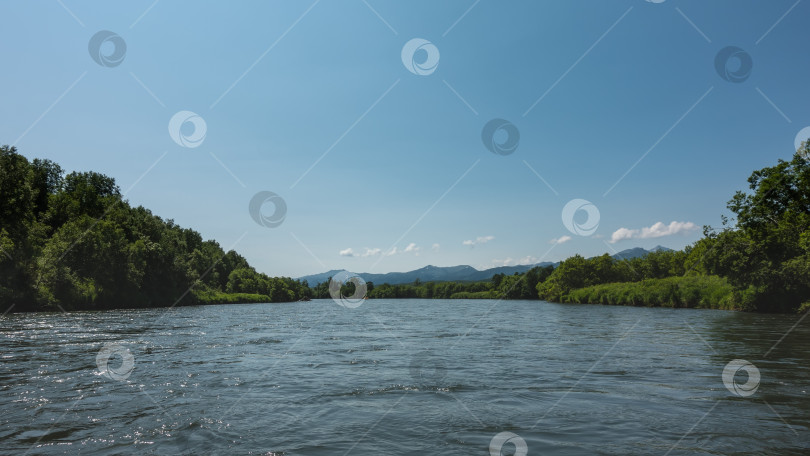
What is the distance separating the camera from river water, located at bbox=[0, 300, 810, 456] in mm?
8156

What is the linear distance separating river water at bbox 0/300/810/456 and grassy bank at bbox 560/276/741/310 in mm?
44877

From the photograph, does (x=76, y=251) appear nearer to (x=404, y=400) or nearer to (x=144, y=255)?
(x=144, y=255)

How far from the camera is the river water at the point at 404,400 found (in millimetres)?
8156

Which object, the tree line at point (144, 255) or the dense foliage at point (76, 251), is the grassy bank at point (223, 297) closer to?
the dense foliage at point (76, 251)

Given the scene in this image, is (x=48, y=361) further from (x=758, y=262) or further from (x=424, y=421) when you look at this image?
(x=758, y=262)

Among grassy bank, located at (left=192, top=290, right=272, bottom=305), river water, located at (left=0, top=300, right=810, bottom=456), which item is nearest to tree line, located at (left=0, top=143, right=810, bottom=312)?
grassy bank, located at (left=192, top=290, right=272, bottom=305)

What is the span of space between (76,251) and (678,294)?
281 feet

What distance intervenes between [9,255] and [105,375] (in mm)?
47137

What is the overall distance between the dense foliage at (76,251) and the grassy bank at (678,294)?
80.9 meters

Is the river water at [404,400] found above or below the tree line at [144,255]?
below

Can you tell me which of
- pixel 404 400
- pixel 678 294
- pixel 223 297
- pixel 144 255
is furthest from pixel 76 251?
pixel 678 294

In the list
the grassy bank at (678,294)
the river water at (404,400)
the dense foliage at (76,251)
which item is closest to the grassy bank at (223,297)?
the dense foliage at (76,251)

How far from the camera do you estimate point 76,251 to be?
203 ft

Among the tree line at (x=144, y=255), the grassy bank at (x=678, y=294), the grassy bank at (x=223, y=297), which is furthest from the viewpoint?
the grassy bank at (x=223, y=297)
